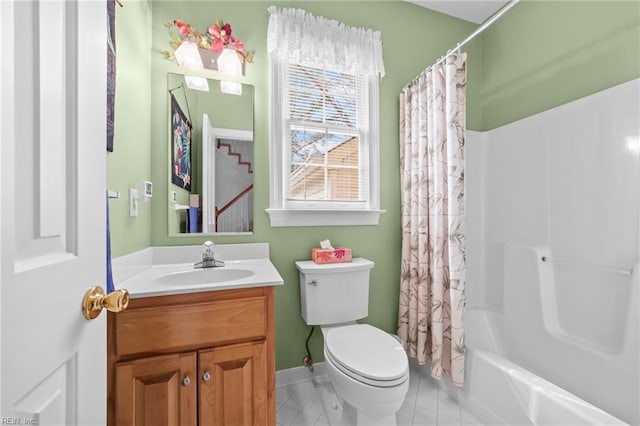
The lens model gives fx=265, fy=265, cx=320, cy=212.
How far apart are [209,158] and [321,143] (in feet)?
2.42

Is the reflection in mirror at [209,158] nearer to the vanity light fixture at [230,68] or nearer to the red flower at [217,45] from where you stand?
the vanity light fixture at [230,68]

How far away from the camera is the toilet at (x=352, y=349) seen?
3.64 feet

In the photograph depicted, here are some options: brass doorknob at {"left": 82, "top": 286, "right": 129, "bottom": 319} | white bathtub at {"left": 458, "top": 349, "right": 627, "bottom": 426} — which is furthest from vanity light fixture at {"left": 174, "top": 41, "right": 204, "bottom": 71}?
white bathtub at {"left": 458, "top": 349, "right": 627, "bottom": 426}

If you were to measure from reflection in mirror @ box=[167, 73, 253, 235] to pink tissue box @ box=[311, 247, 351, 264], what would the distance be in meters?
0.46

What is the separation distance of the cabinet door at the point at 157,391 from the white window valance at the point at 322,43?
67.9 inches

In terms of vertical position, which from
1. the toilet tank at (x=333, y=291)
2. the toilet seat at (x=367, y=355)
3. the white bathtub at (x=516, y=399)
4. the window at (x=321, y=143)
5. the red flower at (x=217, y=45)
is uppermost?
the red flower at (x=217, y=45)

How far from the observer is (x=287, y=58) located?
5.64ft

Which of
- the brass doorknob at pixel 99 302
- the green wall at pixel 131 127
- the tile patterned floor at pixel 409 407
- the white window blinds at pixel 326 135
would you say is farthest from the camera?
the white window blinds at pixel 326 135

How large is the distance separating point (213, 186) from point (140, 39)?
32.0 inches

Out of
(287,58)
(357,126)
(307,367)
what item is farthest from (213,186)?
(307,367)

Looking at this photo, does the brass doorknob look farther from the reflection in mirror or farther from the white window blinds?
the white window blinds

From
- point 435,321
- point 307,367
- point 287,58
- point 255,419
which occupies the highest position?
point 287,58

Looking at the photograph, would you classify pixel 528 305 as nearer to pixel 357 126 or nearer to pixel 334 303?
pixel 334 303

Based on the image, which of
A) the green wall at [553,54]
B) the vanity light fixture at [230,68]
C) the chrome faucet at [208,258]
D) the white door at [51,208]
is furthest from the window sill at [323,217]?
the green wall at [553,54]
